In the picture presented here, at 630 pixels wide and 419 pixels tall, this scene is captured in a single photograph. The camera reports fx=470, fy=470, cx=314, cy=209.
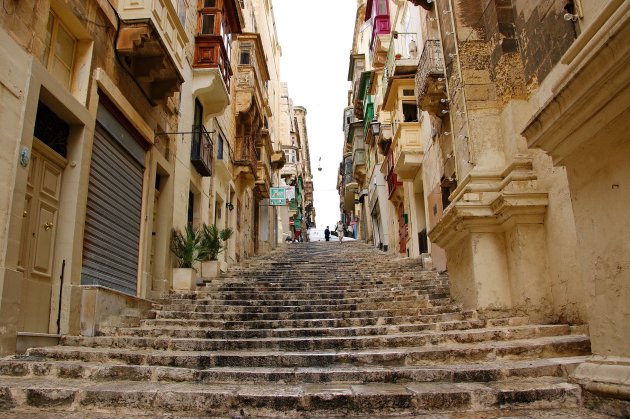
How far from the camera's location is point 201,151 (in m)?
13.3

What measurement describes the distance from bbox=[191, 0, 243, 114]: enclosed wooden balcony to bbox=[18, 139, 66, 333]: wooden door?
680 centimetres

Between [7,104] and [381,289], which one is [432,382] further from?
[381,289]

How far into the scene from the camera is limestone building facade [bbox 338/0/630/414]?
360cm

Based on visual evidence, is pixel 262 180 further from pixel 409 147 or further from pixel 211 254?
pixel 211 254

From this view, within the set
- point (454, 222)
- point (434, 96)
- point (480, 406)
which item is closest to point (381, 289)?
point (454, 222)

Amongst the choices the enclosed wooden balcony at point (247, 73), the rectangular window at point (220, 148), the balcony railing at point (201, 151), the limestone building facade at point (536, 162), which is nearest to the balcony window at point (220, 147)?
the rectangular window at point (220, 148)

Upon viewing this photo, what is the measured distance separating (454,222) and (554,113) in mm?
3671

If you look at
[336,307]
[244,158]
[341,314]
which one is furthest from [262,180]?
[341,314]

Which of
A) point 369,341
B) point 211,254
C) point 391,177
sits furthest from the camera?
point 391,177

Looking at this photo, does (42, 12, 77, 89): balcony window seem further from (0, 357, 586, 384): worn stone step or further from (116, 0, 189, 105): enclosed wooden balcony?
(0, 357, 586, 384): worn stone step

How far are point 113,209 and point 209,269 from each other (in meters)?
4.88

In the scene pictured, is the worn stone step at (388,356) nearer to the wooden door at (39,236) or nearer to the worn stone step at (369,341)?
the worn stone step at (369,341)

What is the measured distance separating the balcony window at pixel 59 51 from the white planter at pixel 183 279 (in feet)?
16.4

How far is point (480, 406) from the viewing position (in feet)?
12.3
